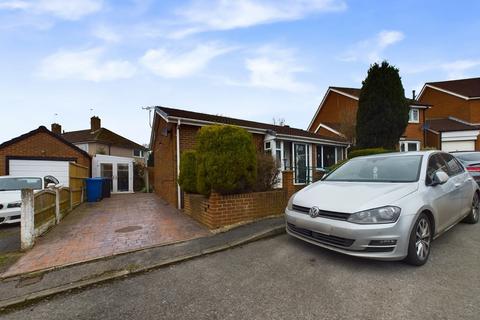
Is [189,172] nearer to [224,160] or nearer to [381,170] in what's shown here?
[224,160]

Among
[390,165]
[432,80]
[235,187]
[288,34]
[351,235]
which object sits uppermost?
[432,80]

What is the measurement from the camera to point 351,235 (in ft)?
10.5

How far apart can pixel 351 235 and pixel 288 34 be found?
8658mm

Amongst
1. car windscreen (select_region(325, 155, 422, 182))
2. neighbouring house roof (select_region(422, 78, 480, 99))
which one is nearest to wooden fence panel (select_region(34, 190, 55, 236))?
car windscreen (select_region(325, 155, 422, 182))

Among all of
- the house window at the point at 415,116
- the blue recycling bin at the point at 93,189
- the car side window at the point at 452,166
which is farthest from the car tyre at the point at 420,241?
the house window at the point at 415,116

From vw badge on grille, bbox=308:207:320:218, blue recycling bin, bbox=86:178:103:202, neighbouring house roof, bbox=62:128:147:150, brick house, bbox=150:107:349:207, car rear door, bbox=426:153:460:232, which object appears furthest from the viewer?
neighbouring house roof, bbox=62:128:147:150

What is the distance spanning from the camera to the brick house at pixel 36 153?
1316cm

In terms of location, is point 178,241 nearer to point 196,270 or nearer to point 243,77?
point 196,270

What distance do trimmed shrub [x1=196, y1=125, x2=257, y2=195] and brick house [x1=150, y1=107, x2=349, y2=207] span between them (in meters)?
1.75

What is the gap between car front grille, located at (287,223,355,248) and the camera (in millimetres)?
3307

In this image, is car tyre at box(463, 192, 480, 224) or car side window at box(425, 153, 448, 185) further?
car tyre at box(463, 192, 480, 224)

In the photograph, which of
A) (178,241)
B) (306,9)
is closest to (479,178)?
(306,9)

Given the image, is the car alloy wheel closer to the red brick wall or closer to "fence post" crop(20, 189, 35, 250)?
"fence post" crop(20, 189, 35, 250)

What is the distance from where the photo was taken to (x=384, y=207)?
129 inches
